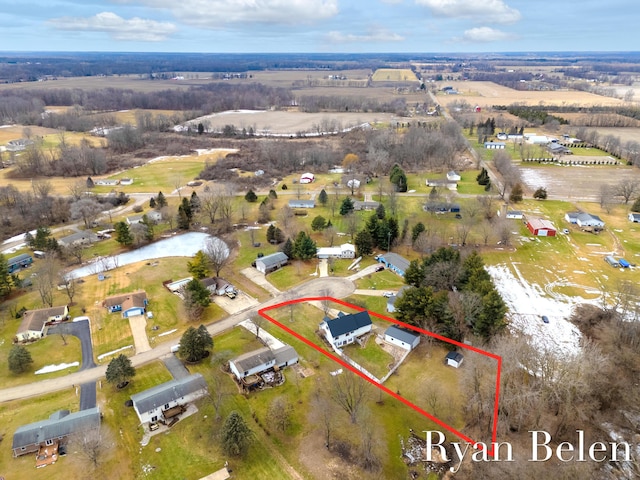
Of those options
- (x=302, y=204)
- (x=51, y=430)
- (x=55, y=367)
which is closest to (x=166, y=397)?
(x=51, y=430)

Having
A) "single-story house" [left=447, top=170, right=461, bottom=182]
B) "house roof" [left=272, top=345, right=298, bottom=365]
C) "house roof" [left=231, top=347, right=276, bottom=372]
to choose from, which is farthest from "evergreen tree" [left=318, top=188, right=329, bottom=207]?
"house roof" [left=231, top=347, right=276, bottom=372]

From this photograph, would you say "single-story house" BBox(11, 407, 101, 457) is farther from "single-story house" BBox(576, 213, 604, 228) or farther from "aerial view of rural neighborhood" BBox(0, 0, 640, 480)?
"single-story house" BBox(576, 213, 604, 228)

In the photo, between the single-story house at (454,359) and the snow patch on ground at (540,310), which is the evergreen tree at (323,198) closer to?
the snow patch on ground at (540,310)

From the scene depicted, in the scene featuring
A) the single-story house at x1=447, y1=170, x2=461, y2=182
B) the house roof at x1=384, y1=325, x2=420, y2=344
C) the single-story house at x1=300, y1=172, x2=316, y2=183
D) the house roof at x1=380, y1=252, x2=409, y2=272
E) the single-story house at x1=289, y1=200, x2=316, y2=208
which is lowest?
the house roof at x1=384, y1=325, x2=420, y2=344

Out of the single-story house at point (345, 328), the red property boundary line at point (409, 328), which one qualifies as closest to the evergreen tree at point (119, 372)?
the red property boundary line at point (409, 328)

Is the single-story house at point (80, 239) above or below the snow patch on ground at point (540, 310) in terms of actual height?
above

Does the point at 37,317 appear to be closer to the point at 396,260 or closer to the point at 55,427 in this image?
the point at 55,427
